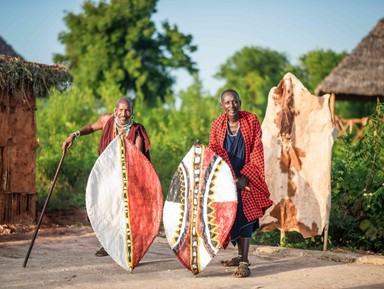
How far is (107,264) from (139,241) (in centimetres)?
49

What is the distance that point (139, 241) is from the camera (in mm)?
6105

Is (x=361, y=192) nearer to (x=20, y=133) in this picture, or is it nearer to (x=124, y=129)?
(x=124, y=129)

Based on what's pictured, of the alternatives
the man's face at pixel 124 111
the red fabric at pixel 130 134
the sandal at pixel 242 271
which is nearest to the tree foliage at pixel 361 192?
the sandal at pixel 242 271

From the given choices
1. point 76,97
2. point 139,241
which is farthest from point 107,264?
point 76,97

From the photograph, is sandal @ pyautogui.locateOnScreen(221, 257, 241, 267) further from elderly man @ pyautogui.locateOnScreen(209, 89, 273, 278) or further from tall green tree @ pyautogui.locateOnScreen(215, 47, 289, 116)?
tall green tree @ pyautogui.locateOnScreen(215, 47, 289, 116)

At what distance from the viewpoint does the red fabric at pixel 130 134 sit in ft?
21.6

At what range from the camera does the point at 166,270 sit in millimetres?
6117

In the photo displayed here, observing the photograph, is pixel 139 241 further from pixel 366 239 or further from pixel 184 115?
pixel 184 115

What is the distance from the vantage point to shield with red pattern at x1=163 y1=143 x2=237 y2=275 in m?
5.89

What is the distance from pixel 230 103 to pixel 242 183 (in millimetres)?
722

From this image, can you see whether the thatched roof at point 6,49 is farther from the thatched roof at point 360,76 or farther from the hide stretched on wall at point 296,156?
the thatched roof at point 360,76

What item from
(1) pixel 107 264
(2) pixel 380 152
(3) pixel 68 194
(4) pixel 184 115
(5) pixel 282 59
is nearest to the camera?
(1) pixel 107 264

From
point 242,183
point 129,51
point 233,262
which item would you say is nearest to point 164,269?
point 233,262

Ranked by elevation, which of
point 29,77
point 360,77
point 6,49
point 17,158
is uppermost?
point 360,77
